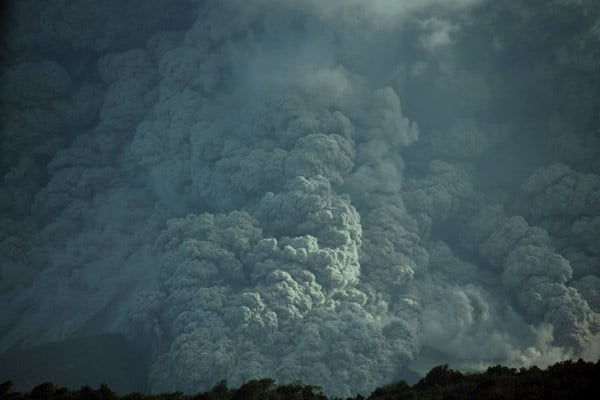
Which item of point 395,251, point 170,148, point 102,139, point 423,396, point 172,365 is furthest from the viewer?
point 102,139

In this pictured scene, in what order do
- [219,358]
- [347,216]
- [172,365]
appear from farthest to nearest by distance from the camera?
[347,216]
[172,365]
[219,358]

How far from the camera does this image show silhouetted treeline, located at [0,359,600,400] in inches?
1000

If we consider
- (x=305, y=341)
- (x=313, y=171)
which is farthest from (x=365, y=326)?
(x=313, y=171)

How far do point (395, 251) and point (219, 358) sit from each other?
25621mm

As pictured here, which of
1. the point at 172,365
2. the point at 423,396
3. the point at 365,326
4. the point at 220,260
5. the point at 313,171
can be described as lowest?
the point at 423,396

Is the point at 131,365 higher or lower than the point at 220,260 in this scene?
lower

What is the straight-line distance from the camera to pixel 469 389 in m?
28.4

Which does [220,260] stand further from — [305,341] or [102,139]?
[102,139]

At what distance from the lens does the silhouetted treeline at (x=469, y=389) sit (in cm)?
2541

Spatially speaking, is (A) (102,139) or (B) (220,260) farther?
(A) (102,139)

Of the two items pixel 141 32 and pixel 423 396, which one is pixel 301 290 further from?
pixel 141 32

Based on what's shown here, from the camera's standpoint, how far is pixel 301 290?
63.4 metres

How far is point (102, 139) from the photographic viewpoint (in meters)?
87.1

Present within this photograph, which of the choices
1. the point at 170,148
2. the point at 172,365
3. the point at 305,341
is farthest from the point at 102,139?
the point at 305,341
